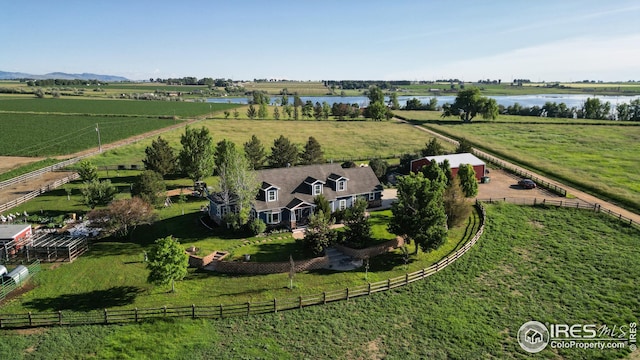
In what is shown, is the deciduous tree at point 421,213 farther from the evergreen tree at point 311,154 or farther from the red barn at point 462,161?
the evergreen tree at point 311,154

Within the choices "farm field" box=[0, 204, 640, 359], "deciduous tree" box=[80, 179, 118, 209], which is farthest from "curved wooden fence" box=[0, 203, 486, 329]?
"deciduous tree" box=[80, 179, 118, 209]

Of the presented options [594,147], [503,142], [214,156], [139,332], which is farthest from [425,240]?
[594,147]

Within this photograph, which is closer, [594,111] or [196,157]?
[196,157]

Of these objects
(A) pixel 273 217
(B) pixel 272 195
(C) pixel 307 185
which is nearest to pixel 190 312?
(A) pixel 273 217

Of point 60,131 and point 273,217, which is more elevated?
point 60,131

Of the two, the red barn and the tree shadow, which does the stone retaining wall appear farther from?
the red barn

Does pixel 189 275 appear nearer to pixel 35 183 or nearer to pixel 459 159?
pixel 35 183
